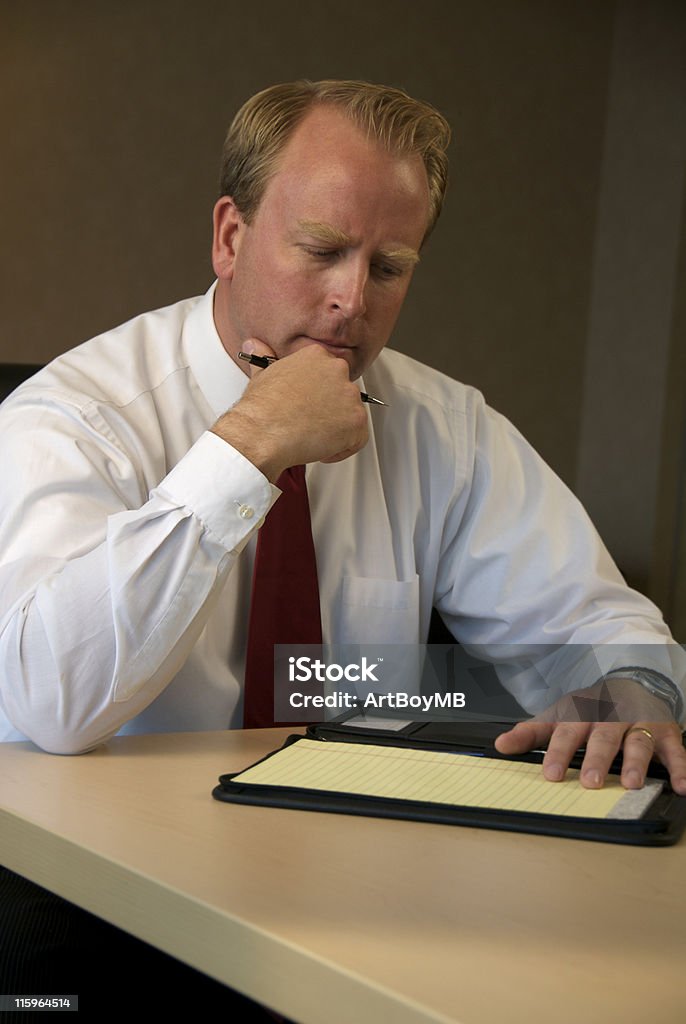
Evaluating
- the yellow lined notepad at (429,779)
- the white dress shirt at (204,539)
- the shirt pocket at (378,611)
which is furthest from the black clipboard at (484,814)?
Result: the shirt pocket at (378,611)

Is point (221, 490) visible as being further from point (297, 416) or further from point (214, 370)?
point (214, 370)

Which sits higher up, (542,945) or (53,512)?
(53,512)

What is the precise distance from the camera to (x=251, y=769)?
86cm

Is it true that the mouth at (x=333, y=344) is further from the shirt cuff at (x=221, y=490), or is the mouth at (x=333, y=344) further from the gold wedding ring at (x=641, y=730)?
the gold wedding ring at (x=641, y=730)

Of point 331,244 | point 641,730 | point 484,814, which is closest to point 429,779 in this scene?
point 484,814

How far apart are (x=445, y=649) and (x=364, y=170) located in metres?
0.64

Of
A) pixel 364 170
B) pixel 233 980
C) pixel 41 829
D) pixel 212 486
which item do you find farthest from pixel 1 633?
pixel 364 170

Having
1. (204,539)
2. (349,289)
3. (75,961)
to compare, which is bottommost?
(75,961)

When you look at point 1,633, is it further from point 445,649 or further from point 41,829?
point 445,649

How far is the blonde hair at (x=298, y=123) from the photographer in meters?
1.36

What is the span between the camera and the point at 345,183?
1302 mm

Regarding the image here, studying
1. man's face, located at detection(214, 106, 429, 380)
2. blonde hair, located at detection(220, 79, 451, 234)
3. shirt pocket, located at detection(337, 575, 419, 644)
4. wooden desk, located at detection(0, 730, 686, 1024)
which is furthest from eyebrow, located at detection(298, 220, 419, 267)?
wooden desk, located at detection(0, 730, 686, 1024)

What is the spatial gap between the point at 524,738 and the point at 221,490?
34cm

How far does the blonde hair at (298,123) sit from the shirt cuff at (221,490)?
1.48ft
